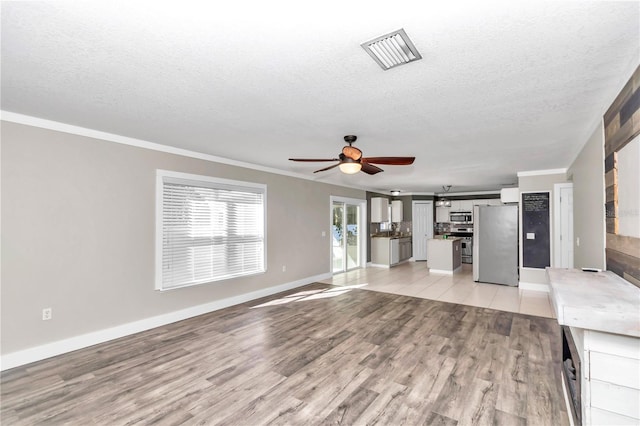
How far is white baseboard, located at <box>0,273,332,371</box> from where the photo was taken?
3.00 m

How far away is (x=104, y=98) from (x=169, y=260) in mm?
2318

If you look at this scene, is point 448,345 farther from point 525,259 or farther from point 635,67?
point 525,259

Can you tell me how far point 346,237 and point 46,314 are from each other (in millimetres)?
6354

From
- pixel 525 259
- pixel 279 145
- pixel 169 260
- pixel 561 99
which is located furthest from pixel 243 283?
pixel 525 259

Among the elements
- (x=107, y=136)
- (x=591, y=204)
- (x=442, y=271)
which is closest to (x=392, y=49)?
(x=591, y=204)

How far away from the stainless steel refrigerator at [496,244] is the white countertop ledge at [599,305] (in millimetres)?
5182

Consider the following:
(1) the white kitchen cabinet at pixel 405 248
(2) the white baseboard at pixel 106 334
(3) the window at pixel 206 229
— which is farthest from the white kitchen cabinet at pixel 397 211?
(2) the white baseboard at pixel 106 334

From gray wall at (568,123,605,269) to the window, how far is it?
4.65 metres

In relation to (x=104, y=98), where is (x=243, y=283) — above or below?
below

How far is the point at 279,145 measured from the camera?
4.10 meters

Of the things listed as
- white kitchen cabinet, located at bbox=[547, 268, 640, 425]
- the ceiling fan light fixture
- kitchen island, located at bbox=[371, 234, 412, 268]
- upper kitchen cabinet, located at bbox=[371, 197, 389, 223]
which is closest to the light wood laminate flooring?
white kitchen cabinet, located at bbox=[547, 268, 640, 425]

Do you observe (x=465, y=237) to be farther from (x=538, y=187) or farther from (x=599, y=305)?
(x=599, y=305)

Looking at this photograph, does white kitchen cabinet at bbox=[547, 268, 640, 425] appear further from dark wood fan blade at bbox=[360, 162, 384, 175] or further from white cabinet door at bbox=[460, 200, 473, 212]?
white cabinet door at bbox=[460, 200, 473, 212]

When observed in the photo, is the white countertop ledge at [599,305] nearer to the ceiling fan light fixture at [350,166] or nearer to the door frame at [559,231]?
the ceiling fan light fixture at [350,166]
